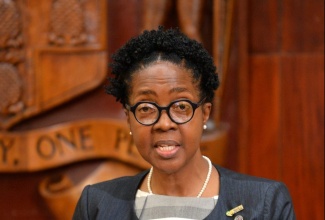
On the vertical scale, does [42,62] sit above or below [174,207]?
above

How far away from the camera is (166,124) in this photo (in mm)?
1528

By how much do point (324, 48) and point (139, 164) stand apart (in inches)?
35.3

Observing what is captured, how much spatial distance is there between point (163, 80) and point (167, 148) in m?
0.14

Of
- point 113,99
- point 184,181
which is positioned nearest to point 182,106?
→ point 184,181

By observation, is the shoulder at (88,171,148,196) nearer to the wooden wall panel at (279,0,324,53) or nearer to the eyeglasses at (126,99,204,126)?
the eyeglasses at (126,99,204,126)

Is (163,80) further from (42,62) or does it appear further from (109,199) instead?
(42,62)

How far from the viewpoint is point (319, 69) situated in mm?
3053

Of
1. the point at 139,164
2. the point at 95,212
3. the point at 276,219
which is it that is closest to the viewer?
the point at 276,219

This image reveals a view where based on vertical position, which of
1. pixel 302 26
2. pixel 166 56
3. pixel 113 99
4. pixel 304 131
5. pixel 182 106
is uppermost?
pixel 302 26

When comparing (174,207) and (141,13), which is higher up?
(141,13)

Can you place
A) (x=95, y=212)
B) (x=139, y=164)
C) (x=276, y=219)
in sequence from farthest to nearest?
(x=139, y=164) → (x=95, y=212) → (x=276, y=219)

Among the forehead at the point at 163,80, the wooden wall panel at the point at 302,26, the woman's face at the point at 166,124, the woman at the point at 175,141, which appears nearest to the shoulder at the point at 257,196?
the woman at the point at 175,141

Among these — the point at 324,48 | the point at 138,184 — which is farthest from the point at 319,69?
the point at 138,184

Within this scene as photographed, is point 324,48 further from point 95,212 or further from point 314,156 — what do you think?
point 95,212
